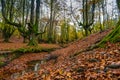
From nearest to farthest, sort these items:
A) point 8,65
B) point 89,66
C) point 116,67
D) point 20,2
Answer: point 116,67 < point 89,66 < point 8,65 < point 20,2

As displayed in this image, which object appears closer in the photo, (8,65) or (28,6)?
(8,65)

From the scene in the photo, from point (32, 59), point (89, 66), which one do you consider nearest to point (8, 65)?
point (32, 59)

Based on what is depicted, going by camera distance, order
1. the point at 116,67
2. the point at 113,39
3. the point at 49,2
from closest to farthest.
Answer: the point at 116,67
the point at 113,39
the point at 49,2

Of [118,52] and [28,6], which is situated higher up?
[28,6]

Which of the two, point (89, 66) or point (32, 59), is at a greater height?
point (89, 66)

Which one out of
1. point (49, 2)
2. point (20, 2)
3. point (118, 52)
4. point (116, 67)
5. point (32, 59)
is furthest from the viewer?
point (49, 2)

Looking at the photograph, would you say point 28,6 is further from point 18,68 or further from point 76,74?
point 76,74

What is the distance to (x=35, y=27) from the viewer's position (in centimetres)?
2048

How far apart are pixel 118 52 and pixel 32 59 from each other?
827 centimetres

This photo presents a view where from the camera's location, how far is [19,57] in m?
15.0

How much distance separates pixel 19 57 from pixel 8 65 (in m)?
2.51

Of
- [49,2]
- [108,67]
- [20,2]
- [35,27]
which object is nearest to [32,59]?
[35,27]

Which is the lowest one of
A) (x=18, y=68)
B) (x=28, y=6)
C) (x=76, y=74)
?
(x=18, y=68)

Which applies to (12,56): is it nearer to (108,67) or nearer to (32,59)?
(32,59)
